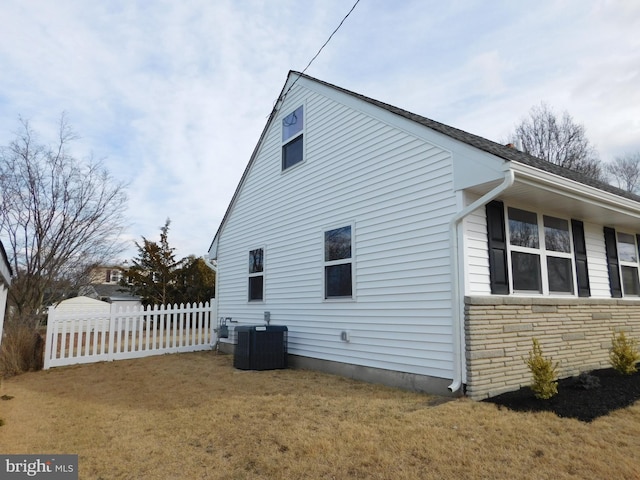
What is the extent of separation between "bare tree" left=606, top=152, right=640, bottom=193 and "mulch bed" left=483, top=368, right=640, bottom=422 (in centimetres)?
2581

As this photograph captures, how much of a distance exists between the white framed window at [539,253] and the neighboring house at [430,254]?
0.03 m

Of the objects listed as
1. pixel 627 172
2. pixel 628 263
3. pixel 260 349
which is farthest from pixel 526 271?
pixel 627 172

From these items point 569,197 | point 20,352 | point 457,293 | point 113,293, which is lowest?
point 20,352

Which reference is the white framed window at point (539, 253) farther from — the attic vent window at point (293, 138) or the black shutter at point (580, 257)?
the attic vent window at point (293, 138)

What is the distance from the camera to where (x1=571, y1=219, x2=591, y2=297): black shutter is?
22.9 feet

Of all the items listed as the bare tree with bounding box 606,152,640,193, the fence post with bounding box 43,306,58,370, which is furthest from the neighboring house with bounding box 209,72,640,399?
the bare tree with bounding box 606,152,640,193

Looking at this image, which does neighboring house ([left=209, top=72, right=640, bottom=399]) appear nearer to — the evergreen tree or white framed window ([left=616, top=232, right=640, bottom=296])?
white framed window ([left=616, top=232, right=640, bottom=296])

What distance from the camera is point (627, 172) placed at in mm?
26109

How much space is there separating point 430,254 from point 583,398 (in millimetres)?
2503

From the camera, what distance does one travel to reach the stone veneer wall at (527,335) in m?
5.01

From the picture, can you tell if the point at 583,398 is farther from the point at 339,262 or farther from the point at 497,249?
the point at 339,262

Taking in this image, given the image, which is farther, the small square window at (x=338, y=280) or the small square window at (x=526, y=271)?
the small square window at (x=338, y=280)

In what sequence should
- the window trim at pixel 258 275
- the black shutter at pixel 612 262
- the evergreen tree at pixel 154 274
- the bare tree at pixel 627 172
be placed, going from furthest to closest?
the bare tree at pixel 627 172 < the evergreen tree at pixel 154 274 < the window trim at pixel 258 275 < the black shutter at pixel 612 262

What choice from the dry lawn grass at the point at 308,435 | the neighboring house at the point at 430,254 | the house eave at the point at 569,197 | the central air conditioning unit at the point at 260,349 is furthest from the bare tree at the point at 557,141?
the dry lawn grass at the point at 308,435
